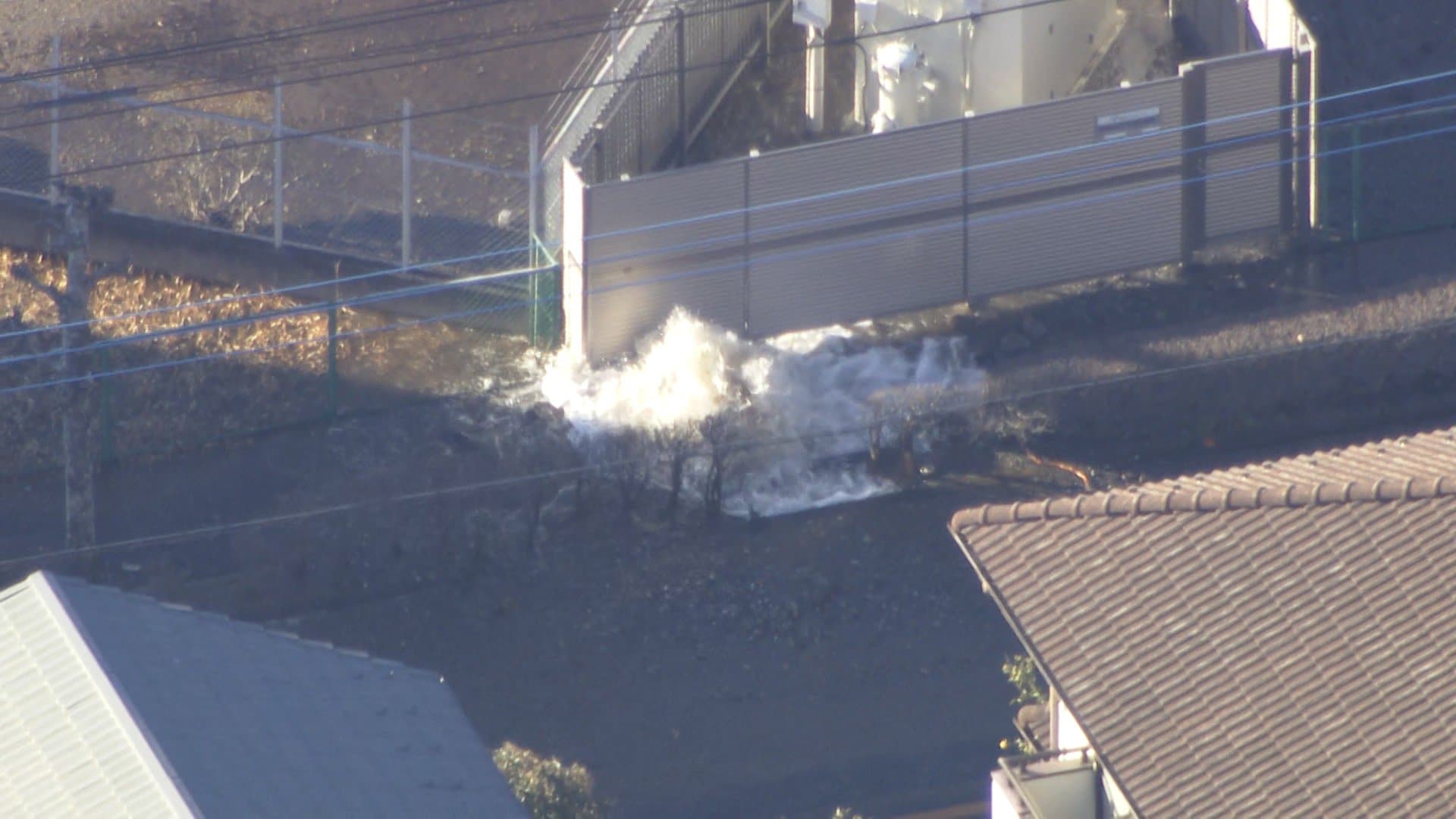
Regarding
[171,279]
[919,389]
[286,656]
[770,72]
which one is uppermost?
[770,72]

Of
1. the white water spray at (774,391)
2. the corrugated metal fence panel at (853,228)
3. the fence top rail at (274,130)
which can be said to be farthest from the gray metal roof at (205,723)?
the fence top rail at (274,130)

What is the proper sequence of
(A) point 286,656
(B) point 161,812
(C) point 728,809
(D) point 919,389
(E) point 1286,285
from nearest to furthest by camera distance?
(B) point 161,812 < (A) point 286,656 < (C) point 728,809 < (D) point 919,389 < (E) point 1286,285

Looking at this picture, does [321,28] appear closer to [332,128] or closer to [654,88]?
[332,128]

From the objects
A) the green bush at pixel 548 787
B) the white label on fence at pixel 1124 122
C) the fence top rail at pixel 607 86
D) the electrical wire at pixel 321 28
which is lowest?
the green bush at pixel 548 787

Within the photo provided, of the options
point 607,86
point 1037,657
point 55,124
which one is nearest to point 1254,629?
point 1037,657

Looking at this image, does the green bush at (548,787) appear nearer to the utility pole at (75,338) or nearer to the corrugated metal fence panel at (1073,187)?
the utility pole at (75,338)

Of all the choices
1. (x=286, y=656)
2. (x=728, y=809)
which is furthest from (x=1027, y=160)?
(x=286, y=656)

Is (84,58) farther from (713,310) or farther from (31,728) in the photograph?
(31,728)
